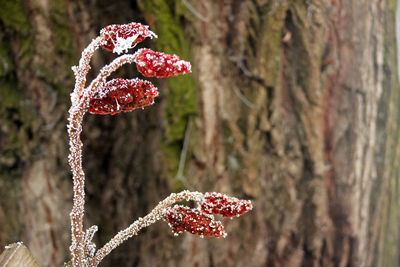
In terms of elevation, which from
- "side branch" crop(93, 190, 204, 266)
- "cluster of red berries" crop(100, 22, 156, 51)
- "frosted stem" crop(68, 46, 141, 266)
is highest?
"cluster of red berries" crop(100, 22, 156, 51)

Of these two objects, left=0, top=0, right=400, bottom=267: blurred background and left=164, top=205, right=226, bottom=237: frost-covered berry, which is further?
left=0, top=0, right=400, bottom=267: blurred background

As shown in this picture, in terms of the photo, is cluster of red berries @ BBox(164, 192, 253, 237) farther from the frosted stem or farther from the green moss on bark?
the green moss on bark

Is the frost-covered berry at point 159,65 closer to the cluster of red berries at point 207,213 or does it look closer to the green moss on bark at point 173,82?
the cluster of red berries at point 207,213

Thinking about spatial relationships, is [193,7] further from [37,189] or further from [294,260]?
[294,260]

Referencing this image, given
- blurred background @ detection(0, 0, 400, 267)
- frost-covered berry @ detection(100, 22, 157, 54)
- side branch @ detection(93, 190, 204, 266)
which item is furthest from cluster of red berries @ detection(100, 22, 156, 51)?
blurred background @ detection(0, 0, 400, 267)

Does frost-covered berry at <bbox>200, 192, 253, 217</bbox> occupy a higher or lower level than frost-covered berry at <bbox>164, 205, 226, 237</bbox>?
higher

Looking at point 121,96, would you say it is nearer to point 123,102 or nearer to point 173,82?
point 123,102

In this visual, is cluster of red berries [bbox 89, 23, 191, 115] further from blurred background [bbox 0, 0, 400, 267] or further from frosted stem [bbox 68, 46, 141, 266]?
blurred background [bbox 0, 0, 400, 267]
